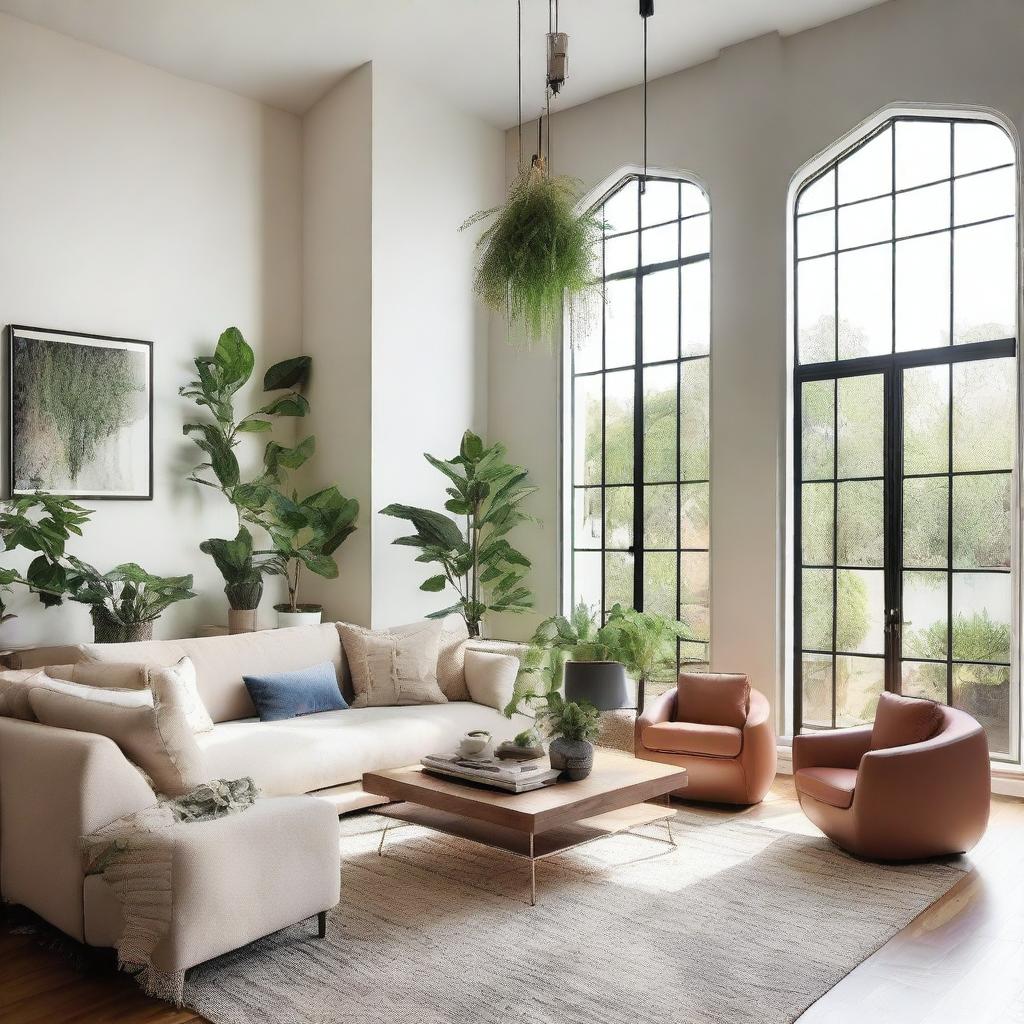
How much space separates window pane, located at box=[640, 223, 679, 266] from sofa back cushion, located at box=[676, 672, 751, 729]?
2826 millimetres

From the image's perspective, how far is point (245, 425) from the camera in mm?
6266

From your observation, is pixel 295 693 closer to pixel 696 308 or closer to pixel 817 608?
pixel 817 608

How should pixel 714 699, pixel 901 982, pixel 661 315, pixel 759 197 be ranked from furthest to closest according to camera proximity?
pixel 661 315, pixel 759 197, pixel 714 699, pixel 901 982

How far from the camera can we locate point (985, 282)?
16.7 ft

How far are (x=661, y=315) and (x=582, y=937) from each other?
167 inches

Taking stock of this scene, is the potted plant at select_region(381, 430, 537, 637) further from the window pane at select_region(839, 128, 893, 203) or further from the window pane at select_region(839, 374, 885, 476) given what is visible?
the window pane at select_region(839, 128, 893, 203)

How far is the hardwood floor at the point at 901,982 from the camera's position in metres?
2.69

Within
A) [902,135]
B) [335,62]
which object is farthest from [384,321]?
[902,135]

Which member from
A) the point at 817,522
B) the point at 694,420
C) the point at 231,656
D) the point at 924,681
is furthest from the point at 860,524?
the point at 231,656

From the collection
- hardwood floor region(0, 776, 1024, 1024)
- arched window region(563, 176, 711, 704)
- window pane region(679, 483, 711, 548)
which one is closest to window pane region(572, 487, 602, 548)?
arched window region(563, 176, 711, 704)

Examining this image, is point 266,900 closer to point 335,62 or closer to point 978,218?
point 978,218

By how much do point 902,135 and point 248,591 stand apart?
4598 millimetres

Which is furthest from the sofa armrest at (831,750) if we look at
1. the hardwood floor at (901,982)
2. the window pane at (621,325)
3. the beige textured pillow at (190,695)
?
the window pane at (621,325)

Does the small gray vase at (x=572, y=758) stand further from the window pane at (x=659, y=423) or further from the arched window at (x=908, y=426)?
the window pane at (x=659, y=423)
